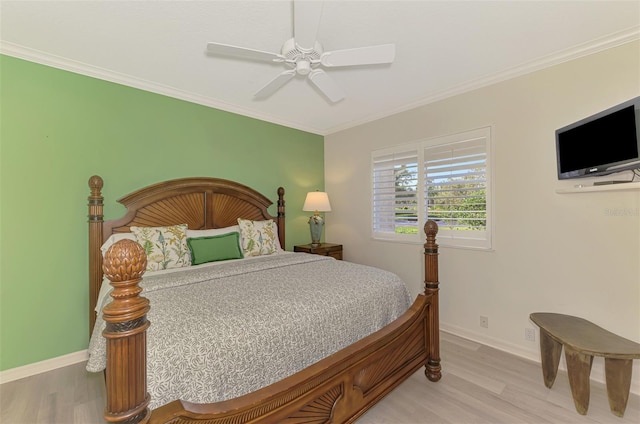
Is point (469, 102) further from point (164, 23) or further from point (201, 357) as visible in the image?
point (201, 357)

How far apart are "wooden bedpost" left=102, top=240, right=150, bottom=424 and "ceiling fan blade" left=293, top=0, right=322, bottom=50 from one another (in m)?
1.43

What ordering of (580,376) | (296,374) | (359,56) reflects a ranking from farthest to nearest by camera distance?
1. (359,56)
2. (580,376)
3. (296,374)

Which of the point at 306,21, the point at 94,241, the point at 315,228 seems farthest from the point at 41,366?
the point at 306,21

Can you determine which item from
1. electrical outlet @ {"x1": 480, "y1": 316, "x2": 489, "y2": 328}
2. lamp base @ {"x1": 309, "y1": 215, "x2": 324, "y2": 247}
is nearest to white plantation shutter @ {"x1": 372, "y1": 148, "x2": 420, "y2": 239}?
lamp base @ {"x1": 309, "y1": 215, "x2": 324, "y2": 247}

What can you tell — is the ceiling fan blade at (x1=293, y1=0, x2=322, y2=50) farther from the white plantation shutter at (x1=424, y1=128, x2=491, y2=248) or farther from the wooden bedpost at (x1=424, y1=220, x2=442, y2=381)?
the white plantation shutter at (x1=424, y1=128, x2=491, y2=248)

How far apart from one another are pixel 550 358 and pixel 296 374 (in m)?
1.96

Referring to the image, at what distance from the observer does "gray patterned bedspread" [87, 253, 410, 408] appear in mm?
1153

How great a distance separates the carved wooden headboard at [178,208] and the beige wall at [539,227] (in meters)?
2.14

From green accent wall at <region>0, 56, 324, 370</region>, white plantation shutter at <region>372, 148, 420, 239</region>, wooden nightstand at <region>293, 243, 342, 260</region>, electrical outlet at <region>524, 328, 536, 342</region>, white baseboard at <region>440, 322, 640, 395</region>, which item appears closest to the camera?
white baseboard at <region>440, 322, 640, 395</region>

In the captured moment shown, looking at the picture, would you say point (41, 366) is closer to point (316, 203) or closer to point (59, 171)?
point (59, 171)

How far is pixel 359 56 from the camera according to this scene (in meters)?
1.86

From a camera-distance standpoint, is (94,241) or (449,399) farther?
(94,241)

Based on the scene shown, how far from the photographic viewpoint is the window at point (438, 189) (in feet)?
9.19

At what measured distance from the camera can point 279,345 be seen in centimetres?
137
